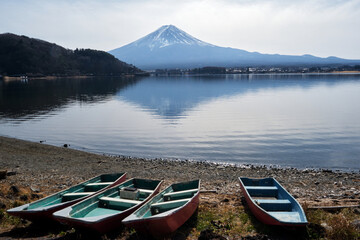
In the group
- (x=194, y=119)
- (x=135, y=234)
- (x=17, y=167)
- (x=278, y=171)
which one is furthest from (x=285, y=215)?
(x=194, y=119)

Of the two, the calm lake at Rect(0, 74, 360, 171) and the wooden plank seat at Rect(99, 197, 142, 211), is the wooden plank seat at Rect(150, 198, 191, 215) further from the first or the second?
the calm lake at Rect(0, 74, 360, 171)

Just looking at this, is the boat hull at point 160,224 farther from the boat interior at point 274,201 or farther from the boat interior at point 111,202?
the boat interior at point 274,201

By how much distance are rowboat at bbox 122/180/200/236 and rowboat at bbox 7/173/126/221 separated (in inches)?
87.6

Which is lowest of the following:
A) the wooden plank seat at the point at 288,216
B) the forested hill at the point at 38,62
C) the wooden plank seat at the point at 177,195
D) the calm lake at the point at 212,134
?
→ the calm lake at the point at 212,134

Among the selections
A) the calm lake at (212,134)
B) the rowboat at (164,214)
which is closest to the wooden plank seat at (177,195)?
the rowboat at (164,214)

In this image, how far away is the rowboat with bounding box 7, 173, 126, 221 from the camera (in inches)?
307

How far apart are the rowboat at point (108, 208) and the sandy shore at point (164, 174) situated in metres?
2.35

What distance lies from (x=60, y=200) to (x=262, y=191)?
691cm

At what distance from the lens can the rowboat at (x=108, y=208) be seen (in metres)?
7.18

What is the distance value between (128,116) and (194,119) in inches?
395

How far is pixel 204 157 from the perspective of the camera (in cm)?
2036

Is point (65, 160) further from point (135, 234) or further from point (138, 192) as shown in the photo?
point (135, 234)

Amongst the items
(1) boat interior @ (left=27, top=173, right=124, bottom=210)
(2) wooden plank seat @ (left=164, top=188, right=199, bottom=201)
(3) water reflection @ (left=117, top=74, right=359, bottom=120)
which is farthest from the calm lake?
(2) wooden plank seat @ (left=164, top=188, right=199, bottom=201)

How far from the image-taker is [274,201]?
8.56m
